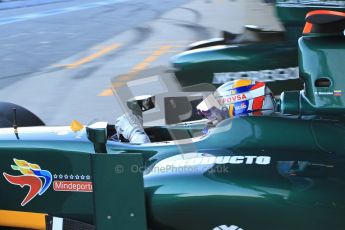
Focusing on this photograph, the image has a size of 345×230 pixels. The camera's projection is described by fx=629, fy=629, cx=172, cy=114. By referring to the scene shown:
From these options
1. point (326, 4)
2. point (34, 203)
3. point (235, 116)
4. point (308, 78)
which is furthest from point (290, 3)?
point (34, 203)

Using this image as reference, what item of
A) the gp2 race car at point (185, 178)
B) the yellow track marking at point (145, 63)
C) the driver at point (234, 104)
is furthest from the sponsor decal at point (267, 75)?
the driver at point (234, 104)

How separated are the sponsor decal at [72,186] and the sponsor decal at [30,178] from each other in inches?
1.9

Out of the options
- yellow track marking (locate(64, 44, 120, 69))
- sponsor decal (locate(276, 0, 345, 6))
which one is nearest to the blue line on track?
yellow track marking (locate(64, 44, 120, 69))

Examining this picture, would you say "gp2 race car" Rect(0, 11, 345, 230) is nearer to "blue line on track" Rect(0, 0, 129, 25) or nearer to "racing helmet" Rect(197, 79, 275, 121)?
"racing helmet" Rect(197, 79, 275, 121)

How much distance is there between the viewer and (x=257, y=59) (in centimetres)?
600

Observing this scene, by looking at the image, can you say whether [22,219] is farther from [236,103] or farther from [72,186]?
[236,103]

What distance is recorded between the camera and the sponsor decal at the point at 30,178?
3.24 m

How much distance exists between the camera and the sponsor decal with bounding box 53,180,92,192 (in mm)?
3178

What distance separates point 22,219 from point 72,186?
0.33 metres

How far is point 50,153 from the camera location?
3281 mm

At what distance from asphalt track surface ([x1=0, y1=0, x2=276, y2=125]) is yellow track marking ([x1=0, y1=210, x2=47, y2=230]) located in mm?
824

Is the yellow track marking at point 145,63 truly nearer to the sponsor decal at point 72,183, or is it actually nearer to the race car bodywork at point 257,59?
the race car bodywork at point 257,59

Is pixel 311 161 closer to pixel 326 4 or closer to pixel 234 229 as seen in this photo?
pixel 234 229

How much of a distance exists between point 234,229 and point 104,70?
7.48 meters
